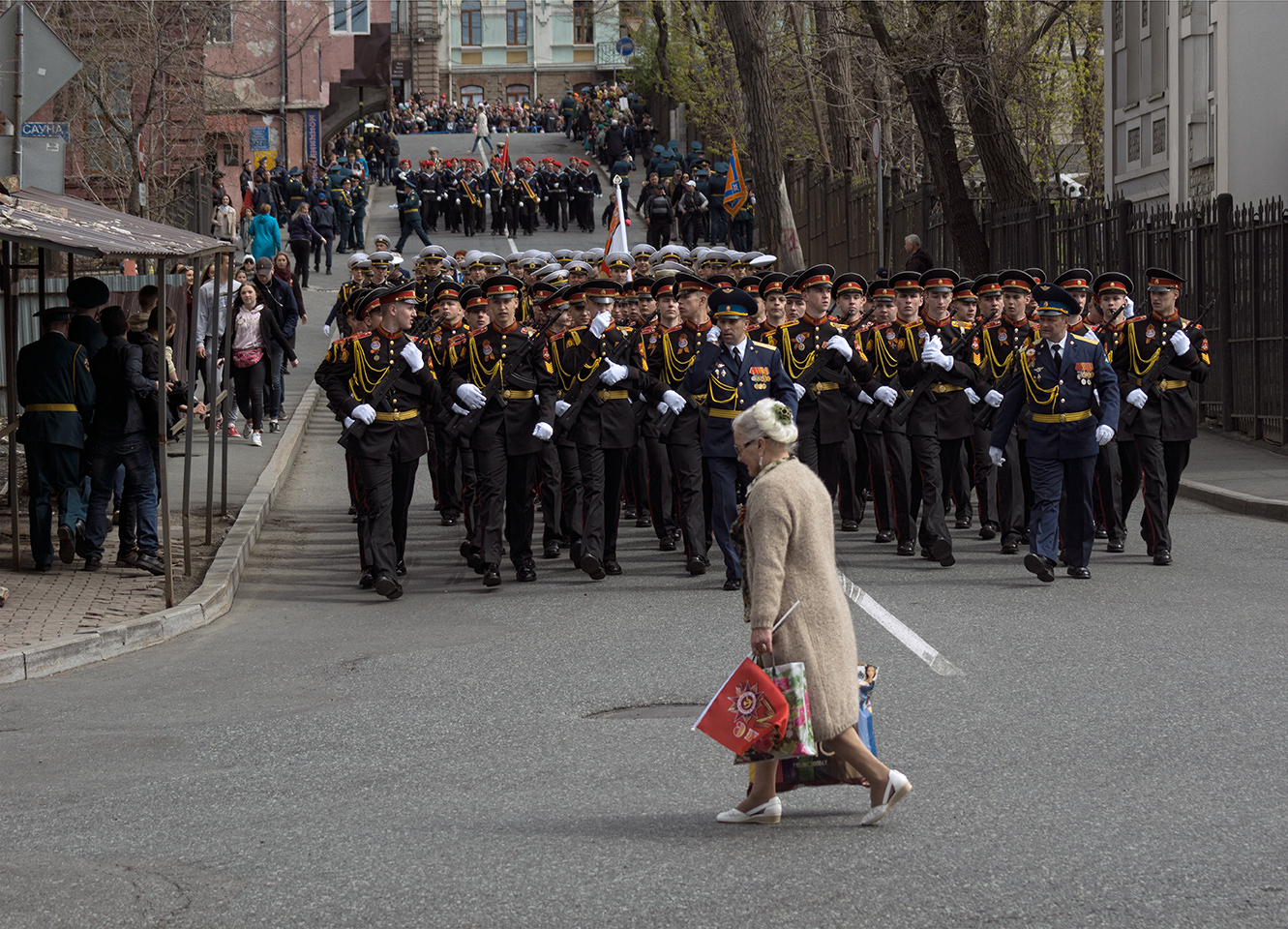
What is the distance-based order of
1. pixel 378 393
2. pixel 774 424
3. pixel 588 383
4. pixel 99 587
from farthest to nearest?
pixel 588 383
pixel 99 587
pixel 378 393
pixel 774 424

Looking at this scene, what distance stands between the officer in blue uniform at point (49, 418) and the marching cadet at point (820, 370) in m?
5.24

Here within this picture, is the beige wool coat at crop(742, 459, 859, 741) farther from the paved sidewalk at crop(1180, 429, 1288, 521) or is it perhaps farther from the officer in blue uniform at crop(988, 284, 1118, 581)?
the paved sidewalk at crop(1180, 429, 1288, 521)

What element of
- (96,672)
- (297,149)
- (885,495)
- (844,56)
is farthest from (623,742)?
(297,149)

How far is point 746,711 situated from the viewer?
6109mm

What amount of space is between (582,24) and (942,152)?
80777mm

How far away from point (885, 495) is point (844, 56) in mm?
26996

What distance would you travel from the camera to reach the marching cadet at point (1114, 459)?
1302 cm

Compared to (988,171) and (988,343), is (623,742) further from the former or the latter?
(988,171)

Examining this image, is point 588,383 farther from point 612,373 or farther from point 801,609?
point 801,609

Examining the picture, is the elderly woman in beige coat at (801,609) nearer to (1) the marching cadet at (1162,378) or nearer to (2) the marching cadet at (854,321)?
(1) the marching cadet at (1162,378)

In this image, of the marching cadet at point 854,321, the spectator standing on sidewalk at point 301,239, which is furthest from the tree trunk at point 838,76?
the marching cadet at point 854,321

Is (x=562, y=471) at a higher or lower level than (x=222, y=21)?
lower

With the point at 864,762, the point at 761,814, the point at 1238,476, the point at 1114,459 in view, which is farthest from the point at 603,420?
the point at 1238,476

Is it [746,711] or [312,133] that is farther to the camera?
[312,133]
